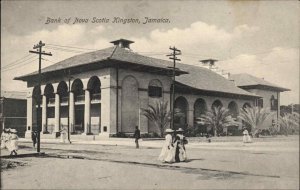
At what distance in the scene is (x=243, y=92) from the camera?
4734 cm

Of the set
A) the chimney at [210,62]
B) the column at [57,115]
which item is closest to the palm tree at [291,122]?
the column at [57,115]

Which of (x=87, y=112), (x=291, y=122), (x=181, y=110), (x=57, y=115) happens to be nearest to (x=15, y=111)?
(x=57, y=115)

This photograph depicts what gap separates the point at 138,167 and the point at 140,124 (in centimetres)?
1946

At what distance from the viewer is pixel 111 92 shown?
31.3 metres

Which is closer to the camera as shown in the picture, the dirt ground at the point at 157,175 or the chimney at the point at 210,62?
the dirt ground at the point at 157,175

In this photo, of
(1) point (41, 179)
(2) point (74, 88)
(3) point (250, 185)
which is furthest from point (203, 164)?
(2) point (74, 88)

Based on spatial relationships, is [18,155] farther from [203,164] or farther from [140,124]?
[140,124]

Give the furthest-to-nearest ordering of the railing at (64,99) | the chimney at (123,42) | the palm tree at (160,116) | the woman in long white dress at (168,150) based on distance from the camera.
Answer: the railing at (64,99) → the palm tree at (160,116) → the chimney at (123,42) → the woman in long white dress at (168,150)

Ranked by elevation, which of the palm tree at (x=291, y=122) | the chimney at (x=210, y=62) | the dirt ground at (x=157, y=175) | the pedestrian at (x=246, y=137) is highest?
the chimney at (x=210, y=62)

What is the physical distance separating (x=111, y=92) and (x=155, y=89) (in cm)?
517

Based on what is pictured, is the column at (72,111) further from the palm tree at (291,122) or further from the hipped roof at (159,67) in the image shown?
the palm tree at (291,122)

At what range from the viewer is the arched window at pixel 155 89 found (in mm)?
34497

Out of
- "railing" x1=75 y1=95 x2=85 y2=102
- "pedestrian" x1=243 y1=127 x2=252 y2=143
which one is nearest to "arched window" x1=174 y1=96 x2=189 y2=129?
"railing" x1=75 y1=95 x2=85 y2=102

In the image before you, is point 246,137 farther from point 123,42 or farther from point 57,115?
point 57,115
